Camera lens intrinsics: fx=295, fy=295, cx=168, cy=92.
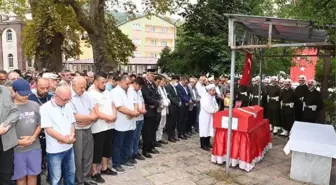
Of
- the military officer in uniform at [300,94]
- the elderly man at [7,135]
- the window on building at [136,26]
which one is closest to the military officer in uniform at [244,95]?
the military officer in uniform at [300,94]

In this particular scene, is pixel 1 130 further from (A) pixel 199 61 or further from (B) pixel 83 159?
(A) pixel 199 61

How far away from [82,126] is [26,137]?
0.92 metres

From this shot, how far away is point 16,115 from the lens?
342 centimetres

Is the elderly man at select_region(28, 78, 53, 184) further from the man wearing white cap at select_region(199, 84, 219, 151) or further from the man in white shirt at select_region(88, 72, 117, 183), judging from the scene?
the man wearing white cap at select_region(199, 84, 219, 151)

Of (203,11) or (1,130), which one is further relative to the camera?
(203,11)

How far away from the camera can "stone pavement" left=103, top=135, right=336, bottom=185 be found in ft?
17.3

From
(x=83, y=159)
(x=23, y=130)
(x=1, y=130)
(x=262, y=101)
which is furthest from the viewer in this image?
(x=262, y=101)

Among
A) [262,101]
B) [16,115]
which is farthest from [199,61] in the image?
[16,115]

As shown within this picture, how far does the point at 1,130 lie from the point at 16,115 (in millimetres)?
250

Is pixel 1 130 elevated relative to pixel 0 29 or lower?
Answer: lower

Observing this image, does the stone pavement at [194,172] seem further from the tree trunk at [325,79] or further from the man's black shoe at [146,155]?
the tree trunk at [325,79]

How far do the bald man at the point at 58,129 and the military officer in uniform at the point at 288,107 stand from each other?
7174mm

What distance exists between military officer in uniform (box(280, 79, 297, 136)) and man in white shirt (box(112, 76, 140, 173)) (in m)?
5.52

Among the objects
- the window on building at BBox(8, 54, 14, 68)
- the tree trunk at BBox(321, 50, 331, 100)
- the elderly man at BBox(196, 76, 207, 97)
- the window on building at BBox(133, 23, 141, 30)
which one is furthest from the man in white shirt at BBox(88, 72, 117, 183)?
the window on building at BBox(133, 23, 141, 30)
